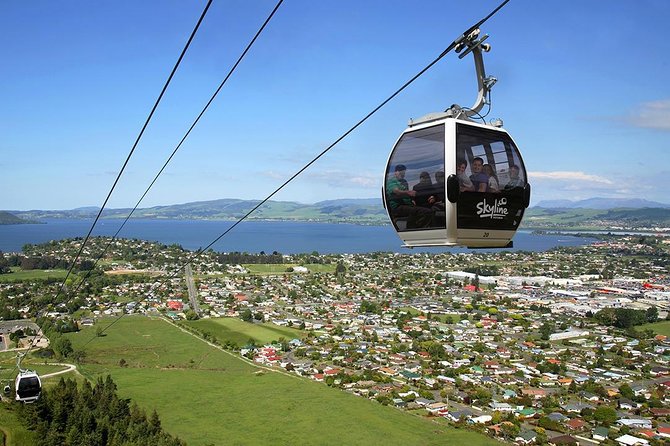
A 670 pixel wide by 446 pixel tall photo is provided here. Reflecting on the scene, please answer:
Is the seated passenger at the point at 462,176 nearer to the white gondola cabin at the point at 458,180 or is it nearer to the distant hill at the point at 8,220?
the white gondola cabin at the point at 458,180

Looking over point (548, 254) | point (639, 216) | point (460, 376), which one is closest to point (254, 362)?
point (460, 376)

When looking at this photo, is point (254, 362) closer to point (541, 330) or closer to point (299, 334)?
point (299, 334)

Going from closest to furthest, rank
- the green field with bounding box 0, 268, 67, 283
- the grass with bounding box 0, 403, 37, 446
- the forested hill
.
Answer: the grass with bounding box 0, 403, 37, 446
the green field with bounding box 0, 268, 67, 283
the forested hill

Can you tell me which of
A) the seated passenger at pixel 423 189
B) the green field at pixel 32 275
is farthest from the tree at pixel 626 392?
the green field at pixel 32 275

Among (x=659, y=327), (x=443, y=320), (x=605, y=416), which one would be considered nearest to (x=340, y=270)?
(x=443, y=320)

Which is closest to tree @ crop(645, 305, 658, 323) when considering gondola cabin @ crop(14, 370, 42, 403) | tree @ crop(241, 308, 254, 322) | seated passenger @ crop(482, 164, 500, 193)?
tree @ crop(241, 308, 254, 322)

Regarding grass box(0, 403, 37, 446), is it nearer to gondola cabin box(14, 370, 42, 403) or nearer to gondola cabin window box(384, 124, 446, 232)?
gondola cabin box(14, 370, 42, 403)
